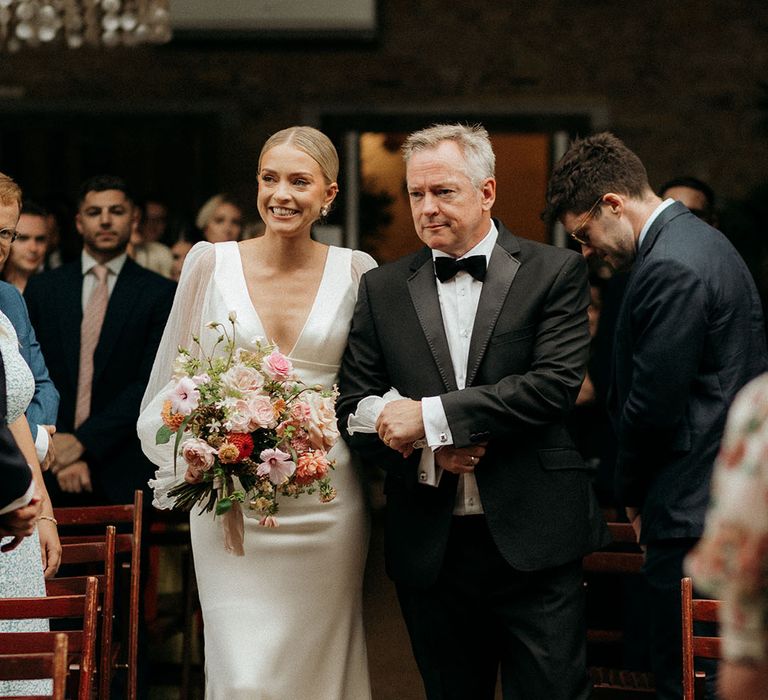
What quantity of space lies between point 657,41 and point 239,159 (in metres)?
2.84

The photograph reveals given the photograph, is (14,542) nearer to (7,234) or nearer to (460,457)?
(7,234)

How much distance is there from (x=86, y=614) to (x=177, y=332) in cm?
110

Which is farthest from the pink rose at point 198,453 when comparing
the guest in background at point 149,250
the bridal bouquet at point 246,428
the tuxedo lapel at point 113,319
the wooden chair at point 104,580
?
the guest in background at point 149,250

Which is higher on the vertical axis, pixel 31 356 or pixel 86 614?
pixel 31 356

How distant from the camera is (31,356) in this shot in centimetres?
430

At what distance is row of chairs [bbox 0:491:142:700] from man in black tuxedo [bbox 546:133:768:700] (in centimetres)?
153

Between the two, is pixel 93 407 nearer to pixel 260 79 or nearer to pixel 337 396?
pixel 337 396

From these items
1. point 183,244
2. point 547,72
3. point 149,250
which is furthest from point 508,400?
point 547,72

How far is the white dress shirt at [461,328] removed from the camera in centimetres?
358

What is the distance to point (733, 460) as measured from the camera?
1785 millimetres

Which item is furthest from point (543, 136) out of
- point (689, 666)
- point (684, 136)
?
point (689, 666)

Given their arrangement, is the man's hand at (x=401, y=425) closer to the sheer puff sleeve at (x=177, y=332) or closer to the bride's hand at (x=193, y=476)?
the bride's hand at (x=193, y=476)

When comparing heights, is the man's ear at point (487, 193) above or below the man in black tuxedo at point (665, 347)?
above

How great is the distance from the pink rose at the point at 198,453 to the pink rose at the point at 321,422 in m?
0.27
